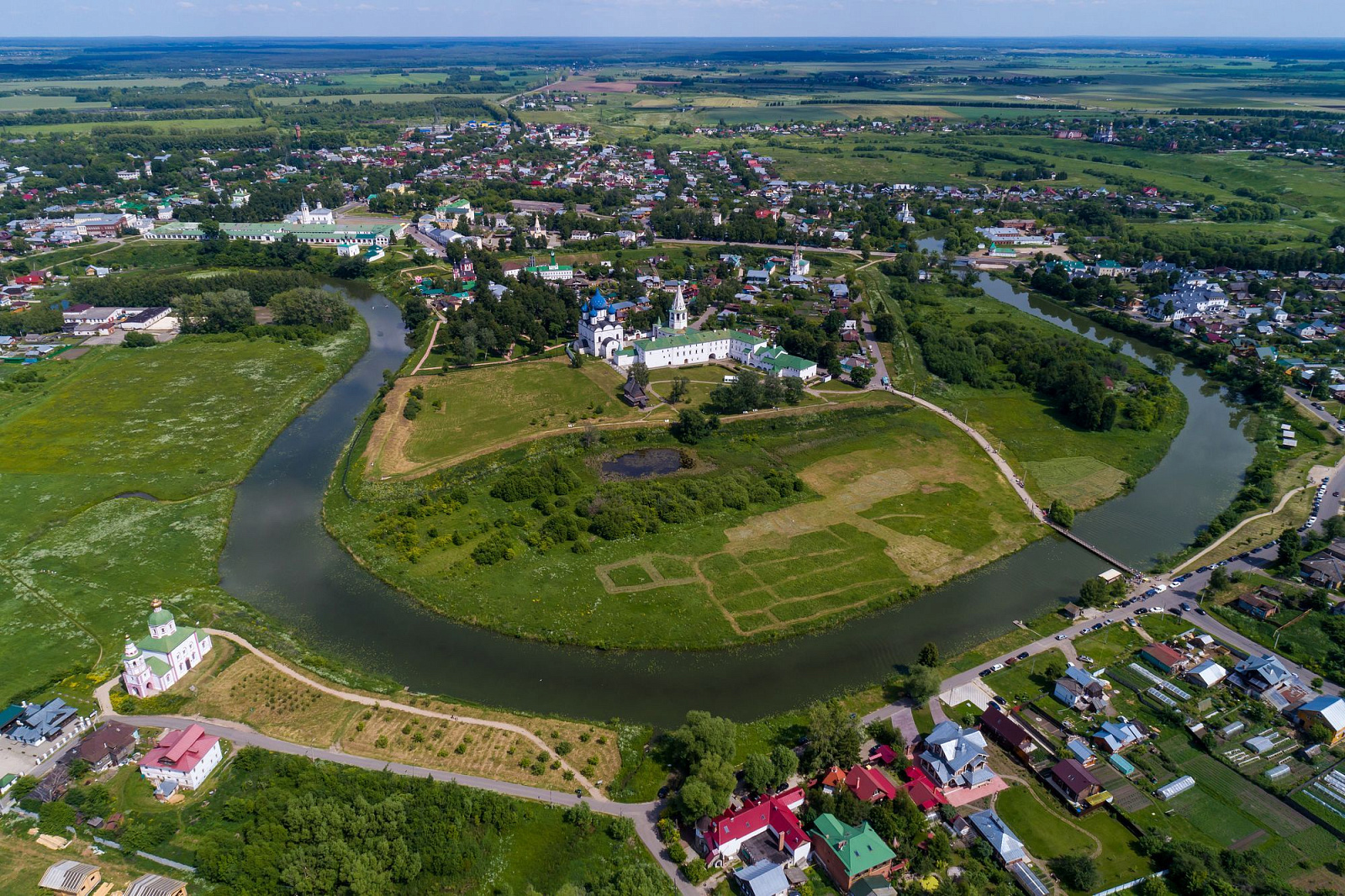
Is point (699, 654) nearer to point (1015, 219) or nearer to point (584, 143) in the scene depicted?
point (1015, 219)

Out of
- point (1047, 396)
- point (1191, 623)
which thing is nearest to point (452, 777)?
point (1191, 623)

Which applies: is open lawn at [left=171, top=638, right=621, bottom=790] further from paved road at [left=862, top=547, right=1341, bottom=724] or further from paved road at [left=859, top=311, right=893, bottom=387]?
paved road at [left=859, top=311, right=893, bottom=387]

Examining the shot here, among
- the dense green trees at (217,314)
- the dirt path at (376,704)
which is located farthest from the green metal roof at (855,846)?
the dense green trees at (217,314)

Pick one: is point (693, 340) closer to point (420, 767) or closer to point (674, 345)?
point (674, 345)

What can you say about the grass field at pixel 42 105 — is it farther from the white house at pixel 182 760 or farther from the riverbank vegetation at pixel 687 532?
the white house at pixel 182 760

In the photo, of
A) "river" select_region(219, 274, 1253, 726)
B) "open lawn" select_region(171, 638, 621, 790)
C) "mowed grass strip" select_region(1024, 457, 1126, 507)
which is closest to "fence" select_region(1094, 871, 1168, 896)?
"river" select_region(219, 274, 1253, 726)

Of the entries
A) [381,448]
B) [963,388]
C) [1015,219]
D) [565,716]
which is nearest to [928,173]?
[1015,219]
